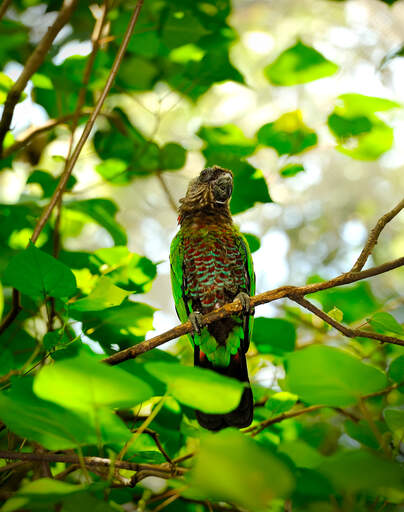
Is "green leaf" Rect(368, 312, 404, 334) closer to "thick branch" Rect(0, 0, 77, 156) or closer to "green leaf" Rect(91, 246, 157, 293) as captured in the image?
"green leaf" Rect(91, 246, 157, 293)

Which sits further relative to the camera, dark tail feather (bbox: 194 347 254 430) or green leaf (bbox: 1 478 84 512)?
dark tail feather (bbox: 194 347 254 430)

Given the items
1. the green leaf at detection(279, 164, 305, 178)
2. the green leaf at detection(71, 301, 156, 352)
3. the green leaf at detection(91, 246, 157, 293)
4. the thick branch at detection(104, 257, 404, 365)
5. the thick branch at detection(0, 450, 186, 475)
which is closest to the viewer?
→ the thick branch at detection(0, 450, 186, 475)

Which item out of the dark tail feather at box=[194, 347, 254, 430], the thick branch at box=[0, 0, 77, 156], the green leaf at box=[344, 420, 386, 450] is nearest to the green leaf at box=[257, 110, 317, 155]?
the thick branch at box=[0, 0, 77, 156]

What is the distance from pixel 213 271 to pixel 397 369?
3.09 feet

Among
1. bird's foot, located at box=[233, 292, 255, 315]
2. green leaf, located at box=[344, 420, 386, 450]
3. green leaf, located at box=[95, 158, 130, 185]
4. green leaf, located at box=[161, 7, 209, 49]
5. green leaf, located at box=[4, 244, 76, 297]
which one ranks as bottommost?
green leaf, located at box=[344, 420, 386, 450]

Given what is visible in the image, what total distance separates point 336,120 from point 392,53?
0.38 metres

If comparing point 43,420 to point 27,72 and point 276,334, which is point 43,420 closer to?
point 276,334

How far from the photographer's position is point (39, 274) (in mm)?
1062

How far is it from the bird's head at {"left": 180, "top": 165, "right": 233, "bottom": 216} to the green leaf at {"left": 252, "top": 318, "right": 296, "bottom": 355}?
23.4 inches

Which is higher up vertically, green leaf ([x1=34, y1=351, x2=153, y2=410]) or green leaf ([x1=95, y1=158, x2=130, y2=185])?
green leaf ([x1=95, y1=158, x2=130, y2=185])

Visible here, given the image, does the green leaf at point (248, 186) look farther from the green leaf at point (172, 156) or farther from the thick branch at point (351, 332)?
the thick branch at point (351, 332)

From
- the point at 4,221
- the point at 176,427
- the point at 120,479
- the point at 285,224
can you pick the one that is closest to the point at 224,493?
the point at 120,479

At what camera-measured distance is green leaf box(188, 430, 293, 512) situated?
555 millimetres

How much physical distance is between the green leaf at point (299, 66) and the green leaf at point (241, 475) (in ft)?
4.98
